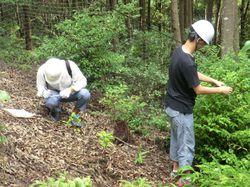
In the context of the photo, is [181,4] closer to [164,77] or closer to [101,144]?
[164,77]

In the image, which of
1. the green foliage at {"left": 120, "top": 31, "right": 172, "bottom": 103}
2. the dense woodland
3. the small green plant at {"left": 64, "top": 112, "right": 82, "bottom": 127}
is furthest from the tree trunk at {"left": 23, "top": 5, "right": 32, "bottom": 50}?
the small green plant at {"left": 64, "top": 112, "right": 82, "bottom": 127}

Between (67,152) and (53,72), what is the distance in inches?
54.3

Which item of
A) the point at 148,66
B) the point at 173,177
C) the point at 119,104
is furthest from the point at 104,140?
the point at 148,66

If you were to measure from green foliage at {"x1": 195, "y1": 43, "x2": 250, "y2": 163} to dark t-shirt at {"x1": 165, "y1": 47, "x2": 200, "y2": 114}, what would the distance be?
59 cm

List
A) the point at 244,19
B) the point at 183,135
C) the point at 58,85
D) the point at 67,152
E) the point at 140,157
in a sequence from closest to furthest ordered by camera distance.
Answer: the point at 183,135 → the point at 67,152 → the point at 140,157 → the point at 58,85 → the point at 244,19

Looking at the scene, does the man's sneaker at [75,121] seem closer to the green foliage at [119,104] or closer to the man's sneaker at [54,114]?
the man's sneaker at [54,114]

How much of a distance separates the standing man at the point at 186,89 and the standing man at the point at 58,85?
1.69 metres

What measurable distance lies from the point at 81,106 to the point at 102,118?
2.82ft

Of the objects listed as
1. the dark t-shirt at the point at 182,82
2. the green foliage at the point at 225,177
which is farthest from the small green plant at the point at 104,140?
the green foliage at the point at 225,177

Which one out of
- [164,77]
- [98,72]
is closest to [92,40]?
[98,72]

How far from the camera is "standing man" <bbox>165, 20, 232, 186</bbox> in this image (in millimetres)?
4945

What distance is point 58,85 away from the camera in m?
6.29

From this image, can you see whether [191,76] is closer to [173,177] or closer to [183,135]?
[183,135]

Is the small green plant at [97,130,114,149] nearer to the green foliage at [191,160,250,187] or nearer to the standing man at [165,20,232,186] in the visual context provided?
the standing man at [165,20,232,186]
